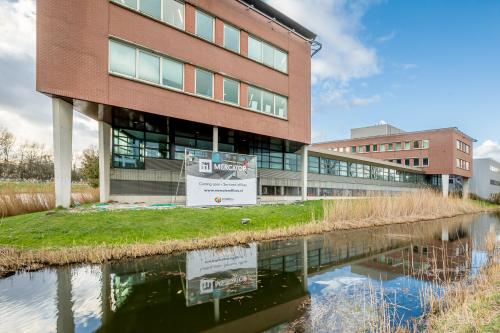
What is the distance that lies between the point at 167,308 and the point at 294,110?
62.3 feet

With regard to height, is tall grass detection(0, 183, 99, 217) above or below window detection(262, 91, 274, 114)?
below

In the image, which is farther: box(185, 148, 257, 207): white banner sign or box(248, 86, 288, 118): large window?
box(248, 86, 288, 118): large window

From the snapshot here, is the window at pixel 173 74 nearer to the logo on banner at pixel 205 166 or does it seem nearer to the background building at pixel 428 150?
the logo on banner at pixel 205 166

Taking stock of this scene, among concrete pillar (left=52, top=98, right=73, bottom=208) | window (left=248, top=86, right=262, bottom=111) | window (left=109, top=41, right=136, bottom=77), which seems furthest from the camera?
window (left=248, top=86, right=262, bottom=111)

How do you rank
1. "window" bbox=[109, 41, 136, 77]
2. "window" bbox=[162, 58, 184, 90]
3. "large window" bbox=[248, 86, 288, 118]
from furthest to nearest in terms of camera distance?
1. "large window" bbox=[248, 86, 288, 118]
2. "window" bbox=[162, 58, 184, 90]
3. "window" bbox=[109, 41, 136, 77]

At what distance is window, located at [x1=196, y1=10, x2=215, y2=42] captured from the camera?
17.2 metres

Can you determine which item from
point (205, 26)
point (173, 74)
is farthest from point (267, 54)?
point (173, 74)

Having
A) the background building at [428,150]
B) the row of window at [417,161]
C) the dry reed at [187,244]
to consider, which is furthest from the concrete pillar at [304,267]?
the row of window at [417,161]

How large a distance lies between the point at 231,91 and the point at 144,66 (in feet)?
18.0

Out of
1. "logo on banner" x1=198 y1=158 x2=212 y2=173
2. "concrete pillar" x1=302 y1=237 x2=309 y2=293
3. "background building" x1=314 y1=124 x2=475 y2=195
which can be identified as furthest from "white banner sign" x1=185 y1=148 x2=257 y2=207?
"background building" x1=314 y1=124 x2=475 y2=195

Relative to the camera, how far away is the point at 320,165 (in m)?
33.3

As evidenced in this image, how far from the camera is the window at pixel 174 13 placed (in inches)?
622

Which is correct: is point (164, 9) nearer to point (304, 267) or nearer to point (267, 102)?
point (267, 102)

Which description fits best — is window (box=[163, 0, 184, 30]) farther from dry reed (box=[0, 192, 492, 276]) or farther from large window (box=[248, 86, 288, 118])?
dry reed (box=[0, 192, 492, 276])
